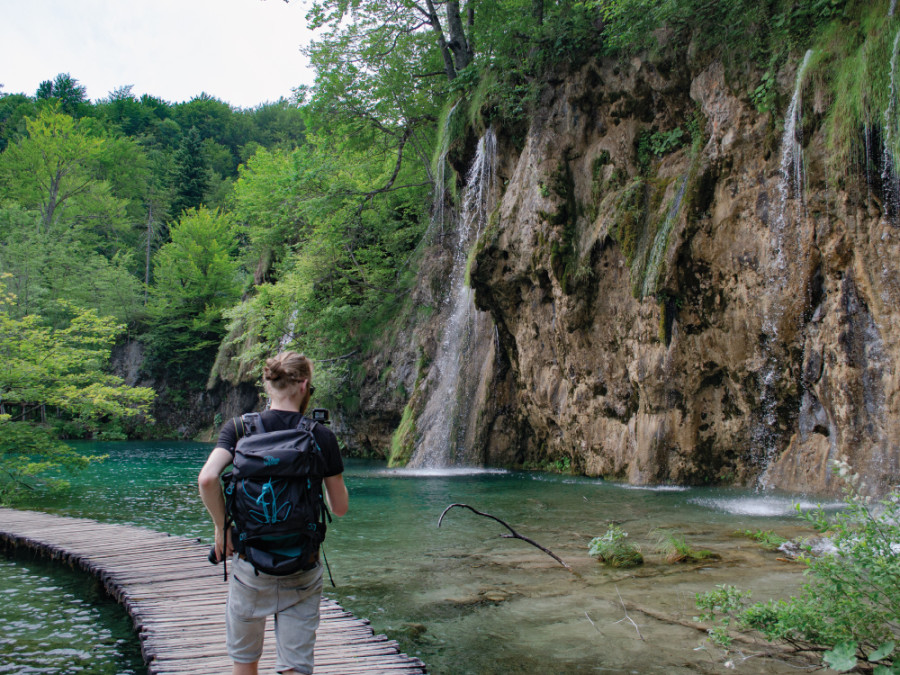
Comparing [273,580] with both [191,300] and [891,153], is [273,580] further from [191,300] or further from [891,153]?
[191,300]

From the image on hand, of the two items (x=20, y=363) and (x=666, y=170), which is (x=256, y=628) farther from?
(x=666, y=170)

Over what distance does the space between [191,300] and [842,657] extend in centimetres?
3971

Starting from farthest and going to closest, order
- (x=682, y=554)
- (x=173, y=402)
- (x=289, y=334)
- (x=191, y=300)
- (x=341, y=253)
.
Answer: (x=191, y=300)
(x=173, y=402)
(x=289, y=334)
(x=341, y=253)
(x=682, y=554)

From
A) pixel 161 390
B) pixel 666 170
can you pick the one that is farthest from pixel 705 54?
Result: pixel 161 390

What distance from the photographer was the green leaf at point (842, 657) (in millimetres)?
2637

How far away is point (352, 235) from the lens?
2297 centimetres

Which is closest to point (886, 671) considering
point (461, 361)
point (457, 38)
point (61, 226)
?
point (461, 361)

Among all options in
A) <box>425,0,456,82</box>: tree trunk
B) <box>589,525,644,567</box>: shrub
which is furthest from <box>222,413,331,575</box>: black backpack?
<box>425,0,456,82</box>: tree trunk

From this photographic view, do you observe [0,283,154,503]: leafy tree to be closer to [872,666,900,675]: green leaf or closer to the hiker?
the hiker

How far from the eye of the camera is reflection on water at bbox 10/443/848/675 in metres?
4.03

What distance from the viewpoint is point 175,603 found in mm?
4910

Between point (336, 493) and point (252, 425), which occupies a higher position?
point (252, 425)

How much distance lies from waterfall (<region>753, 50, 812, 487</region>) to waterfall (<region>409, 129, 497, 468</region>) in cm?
778

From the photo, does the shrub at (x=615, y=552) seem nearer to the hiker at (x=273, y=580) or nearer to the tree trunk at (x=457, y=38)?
the hiker at (x=273, y=580)
